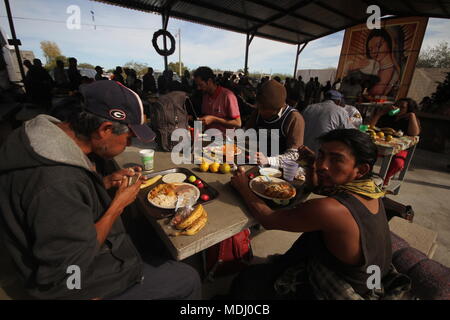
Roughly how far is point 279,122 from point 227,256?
1688 mm

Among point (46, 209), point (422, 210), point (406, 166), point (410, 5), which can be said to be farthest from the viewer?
point (410, 5)

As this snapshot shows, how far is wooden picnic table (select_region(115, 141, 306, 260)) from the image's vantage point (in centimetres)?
113

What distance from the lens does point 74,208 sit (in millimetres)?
928

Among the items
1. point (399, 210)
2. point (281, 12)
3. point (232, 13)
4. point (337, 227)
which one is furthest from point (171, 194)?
point (281, 12)

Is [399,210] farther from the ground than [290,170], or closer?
closer

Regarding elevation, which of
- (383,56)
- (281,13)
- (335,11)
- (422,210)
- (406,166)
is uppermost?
(335,11)

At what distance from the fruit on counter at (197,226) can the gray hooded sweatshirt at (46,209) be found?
453 mm

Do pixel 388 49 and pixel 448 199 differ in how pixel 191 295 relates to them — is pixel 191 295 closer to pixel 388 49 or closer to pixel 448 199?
pixel 448 199

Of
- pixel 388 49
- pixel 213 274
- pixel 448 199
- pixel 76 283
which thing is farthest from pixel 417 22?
pixel 76 283

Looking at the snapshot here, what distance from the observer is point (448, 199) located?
14.0 ft

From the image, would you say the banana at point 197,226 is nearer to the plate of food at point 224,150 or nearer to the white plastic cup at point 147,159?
the white plastic cup at point 147,159

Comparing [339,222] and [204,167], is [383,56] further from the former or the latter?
[339,222]

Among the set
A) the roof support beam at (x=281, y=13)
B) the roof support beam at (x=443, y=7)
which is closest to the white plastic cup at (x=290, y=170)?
the roof support beam at (x=281, y=13)

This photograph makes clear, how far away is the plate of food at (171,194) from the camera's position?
1.42 m
